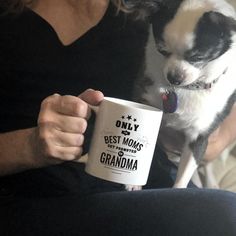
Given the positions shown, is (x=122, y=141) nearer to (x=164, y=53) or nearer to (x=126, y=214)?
(x=126, y=214)

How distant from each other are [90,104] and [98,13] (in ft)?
1.14

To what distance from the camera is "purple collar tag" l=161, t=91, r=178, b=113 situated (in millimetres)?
988

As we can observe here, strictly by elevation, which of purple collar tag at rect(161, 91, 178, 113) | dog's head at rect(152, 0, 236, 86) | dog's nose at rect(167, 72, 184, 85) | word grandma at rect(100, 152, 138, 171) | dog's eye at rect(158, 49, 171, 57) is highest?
dog's head at rect(152, 0, 236, 86)

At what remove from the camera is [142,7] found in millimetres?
955

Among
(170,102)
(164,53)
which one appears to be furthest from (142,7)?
(170,102)

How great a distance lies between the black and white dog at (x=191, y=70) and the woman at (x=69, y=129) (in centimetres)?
6

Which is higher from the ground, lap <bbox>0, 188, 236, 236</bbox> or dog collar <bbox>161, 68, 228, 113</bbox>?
dog collar <bbox>161, 68, 228, 113</bbox>

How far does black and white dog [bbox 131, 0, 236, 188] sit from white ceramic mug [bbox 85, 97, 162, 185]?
0.25 m

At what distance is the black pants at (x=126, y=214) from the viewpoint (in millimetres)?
746

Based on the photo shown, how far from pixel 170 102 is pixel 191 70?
10cm

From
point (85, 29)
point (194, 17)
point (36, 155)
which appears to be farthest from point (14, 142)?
point (194, 17)

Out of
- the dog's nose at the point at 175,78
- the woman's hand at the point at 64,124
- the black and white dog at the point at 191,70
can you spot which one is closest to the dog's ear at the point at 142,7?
the black and white dog at the point at 191,70

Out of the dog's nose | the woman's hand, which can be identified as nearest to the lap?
the woman's hand

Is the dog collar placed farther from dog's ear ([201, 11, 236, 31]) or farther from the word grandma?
the word grandma
